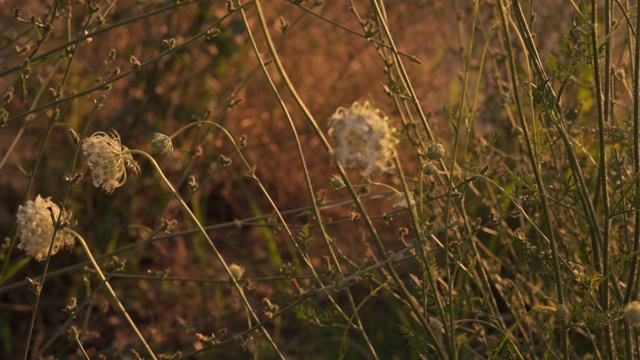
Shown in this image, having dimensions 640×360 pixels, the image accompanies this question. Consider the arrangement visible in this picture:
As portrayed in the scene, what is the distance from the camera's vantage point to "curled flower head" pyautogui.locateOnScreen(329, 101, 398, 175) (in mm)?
1170

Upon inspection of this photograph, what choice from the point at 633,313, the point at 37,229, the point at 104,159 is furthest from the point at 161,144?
the point at 633,313

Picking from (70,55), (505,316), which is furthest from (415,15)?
(70,55)

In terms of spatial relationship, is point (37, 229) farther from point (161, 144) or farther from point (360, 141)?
point (360, 141)

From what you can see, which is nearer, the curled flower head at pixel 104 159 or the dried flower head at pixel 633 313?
the dried flower head at pixel 633 313

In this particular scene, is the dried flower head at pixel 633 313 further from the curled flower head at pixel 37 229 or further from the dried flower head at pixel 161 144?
the curled flower head at pixel 37 229

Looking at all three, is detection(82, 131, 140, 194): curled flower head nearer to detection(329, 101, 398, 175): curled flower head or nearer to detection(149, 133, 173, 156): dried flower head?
detection(149, 133, 173, 156): dried flower head

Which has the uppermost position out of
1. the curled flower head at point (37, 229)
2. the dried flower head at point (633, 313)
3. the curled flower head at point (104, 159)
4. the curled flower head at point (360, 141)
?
the curled flower head at point (360, 141)

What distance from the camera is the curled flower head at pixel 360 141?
117 centimetres

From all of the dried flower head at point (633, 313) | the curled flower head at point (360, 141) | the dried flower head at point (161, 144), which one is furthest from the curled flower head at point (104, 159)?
the dried flower head at point (633, 313)

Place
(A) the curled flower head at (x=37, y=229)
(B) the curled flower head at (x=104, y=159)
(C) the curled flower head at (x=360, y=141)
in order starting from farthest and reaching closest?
(A) the curled flower head at (x=37, y=229) < (B) the curled flower head at (x=104, y=159) < (C) the curled flower head at (x=360, y=141)

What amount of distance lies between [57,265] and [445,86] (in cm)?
204

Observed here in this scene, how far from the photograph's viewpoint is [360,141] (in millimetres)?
1178

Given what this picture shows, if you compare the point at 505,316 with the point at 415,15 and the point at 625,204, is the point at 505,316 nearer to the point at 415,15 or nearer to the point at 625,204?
the point at 625,204

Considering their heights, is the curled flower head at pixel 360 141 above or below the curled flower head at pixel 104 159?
above
